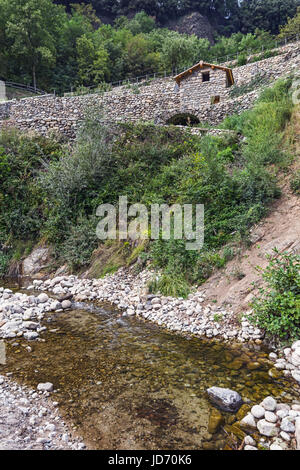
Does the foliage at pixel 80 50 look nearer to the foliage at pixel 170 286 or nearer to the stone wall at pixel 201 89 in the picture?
the stone wall at pixel 201 89

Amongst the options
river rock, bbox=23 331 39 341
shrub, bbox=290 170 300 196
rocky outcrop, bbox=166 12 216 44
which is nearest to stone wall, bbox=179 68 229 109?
shrub, bbox=290 170 300 196

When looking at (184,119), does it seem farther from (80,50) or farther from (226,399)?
(80,50)

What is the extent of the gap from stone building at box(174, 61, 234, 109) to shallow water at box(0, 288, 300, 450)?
730 inches

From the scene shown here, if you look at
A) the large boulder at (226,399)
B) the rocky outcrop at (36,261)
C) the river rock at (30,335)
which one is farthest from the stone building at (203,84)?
the large boulder at (226,399)

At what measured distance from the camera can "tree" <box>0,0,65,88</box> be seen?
27602mm

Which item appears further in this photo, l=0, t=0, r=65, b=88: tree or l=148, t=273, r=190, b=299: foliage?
l=0, t=0, r=65, b=88: tree

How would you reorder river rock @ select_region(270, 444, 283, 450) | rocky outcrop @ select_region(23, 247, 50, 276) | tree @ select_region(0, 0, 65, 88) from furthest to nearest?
tree @ select_region(0, 0, 65, 88)
rocky outcrop @ select_region(23, 247, 50, 276)
river rock @ select_region(270, 444, 283, 450)

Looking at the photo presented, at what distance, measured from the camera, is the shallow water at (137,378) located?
2.85 metres

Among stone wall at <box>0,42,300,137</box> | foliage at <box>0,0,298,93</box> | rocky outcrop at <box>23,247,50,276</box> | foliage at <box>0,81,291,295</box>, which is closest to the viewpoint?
foliage at <box>0,81,291,295</box>

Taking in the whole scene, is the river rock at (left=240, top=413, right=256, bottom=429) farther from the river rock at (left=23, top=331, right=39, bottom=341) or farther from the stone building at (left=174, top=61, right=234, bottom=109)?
the stone building at (left=174, top=61, right=234, bottom=109)

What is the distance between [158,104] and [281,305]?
19128 millimetres

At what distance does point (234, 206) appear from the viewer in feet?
24.6

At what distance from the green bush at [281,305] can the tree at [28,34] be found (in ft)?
107
